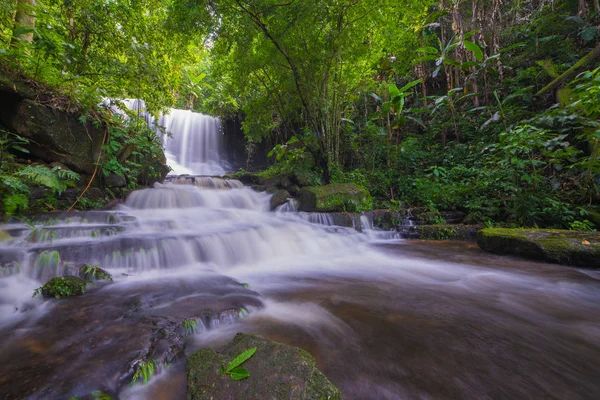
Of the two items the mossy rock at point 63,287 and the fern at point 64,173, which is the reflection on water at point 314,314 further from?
the fern at point 64,173

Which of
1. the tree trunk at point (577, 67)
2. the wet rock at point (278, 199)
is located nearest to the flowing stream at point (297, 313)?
the wet rock at point (278, 199)

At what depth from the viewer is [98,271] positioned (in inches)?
107

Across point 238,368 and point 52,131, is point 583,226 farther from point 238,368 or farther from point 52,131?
point 52,131

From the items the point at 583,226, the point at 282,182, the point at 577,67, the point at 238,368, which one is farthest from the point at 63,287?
the point at 577,67

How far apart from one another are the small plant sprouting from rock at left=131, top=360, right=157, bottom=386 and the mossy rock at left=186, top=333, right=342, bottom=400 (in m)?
0.21

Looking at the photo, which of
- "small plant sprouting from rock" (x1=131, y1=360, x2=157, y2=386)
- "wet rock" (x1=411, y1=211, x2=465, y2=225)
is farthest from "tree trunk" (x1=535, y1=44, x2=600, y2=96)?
"small plant sprouting from rock" (x1=131, y1=360, x2=157, y2=386)

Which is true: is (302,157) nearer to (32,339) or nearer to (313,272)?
(313,272)

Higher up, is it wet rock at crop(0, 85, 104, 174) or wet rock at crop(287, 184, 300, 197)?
wet rock at crop(0, 85, 104, 174)

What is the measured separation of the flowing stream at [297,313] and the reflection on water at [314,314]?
0.5 inches

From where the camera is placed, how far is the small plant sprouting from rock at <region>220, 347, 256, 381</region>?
1.22 metres

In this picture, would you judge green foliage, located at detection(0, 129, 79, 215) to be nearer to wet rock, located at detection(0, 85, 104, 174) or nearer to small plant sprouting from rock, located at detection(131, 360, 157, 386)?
wet rock, located at detection(0, 85, 104, 174)

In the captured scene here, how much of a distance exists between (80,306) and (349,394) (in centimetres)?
214

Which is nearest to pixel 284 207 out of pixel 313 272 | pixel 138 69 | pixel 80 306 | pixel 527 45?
pixel 313 272

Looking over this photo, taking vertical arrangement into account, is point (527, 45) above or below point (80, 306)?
above
